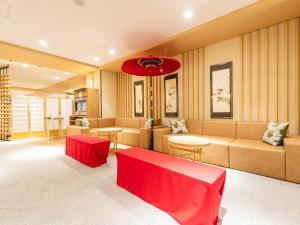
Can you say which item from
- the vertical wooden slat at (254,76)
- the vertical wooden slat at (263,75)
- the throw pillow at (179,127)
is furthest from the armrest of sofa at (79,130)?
the vertical wooden slat at (263,75)

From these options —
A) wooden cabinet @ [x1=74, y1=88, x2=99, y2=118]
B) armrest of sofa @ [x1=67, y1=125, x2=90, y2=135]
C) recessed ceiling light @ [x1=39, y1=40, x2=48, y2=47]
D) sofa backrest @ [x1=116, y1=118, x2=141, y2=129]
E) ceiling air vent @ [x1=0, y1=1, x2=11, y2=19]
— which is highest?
ceiling air vent @ [x1=0, y1=1, x2=11, y2=19]

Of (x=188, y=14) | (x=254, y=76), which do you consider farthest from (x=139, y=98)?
(x=254, y=76)

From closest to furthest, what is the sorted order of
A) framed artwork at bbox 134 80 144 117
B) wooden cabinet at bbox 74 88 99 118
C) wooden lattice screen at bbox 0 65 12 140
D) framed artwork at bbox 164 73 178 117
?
framed artwork at bbox 164 73 178 117
framed artwork at bbox 134 80 144 117
wooden lattice screen at bbox 0 65 12 140
wooden cabinet at bbox 74 88 99 118

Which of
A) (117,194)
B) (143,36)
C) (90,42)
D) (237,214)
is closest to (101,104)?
(90,42)

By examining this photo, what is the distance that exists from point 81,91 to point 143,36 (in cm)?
386

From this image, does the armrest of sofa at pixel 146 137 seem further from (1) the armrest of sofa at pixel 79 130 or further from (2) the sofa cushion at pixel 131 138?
(1) the armrest of sofa at pixel 79 130

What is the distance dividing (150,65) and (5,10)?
2678 mm

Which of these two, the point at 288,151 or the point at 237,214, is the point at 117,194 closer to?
the point at 237,214

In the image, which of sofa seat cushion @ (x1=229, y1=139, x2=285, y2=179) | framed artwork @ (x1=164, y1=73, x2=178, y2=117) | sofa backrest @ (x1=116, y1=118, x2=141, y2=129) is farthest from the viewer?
sofa backrest @ (x1=116, y1=118, x2=141, y2=129)

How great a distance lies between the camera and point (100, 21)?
9.71 feet

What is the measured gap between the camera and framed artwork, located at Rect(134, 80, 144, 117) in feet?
18.4

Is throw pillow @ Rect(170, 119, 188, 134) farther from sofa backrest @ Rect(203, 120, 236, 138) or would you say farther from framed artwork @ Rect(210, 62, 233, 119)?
framed artwork @ Rect(210, 62, 233, 119)

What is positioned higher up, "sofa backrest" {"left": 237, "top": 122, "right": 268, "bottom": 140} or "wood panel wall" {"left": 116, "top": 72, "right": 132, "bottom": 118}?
"wood panel wall" {"left": 116, "top": 72, "right": 132, "bottom": 118}

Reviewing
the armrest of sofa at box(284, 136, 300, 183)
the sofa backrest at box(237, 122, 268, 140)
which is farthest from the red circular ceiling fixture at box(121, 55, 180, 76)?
the armrest of sofa at box(284, 136, 300, 183)
